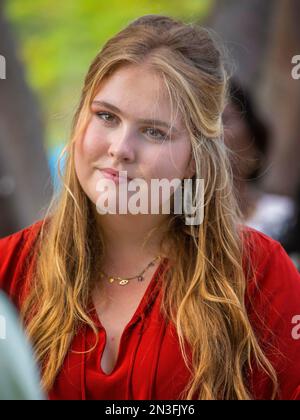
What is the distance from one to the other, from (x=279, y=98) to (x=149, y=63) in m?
3.22

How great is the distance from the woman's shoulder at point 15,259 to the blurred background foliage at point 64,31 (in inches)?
86.5

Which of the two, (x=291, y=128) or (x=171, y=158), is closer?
(x=171, y=158)

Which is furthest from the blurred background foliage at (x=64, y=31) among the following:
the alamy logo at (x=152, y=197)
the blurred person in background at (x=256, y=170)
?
the alamy logo at (x=152, y=197)

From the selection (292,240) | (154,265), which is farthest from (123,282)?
(292,240)

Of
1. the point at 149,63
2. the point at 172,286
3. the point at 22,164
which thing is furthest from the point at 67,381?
the point at 22,164

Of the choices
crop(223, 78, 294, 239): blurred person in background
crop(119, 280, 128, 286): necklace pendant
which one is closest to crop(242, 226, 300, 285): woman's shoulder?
crop(119, 280, 128, 286): necklace pendant

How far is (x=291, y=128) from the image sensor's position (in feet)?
16.4

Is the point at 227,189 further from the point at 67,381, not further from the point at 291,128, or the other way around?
the point at 291,128

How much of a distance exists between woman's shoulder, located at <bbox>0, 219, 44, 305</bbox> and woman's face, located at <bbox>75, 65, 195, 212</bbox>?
306 mm

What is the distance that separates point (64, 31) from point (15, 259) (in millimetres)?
2926

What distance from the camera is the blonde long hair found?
75.0 inches

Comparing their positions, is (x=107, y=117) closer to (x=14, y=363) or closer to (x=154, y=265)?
(x=154, y=265)

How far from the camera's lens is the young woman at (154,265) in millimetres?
1879

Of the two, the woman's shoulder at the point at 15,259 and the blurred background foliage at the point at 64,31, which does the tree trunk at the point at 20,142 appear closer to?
the blurred background foliage at the point at 64,31
